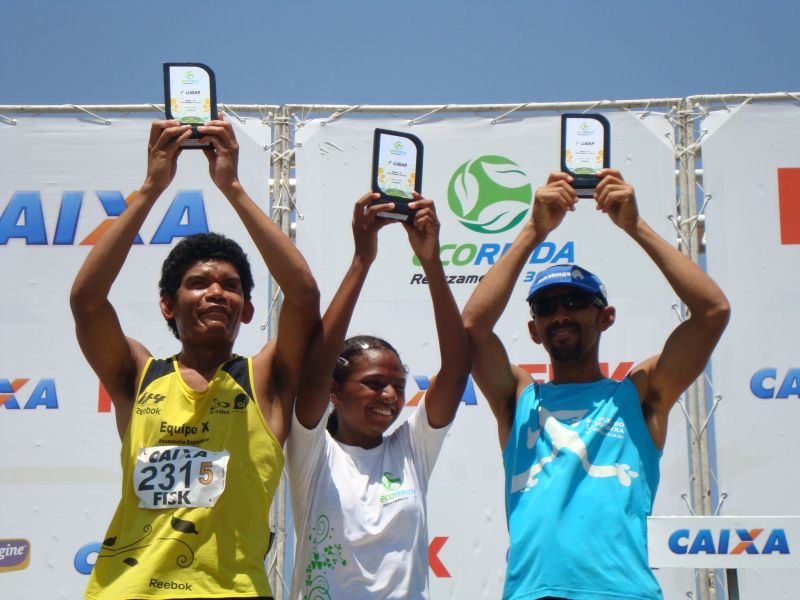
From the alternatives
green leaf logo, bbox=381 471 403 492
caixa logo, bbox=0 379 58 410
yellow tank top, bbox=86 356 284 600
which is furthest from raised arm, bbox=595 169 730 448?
caixa logo, bbox=0 379 58 410

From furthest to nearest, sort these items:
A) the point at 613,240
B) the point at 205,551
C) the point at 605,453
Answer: the point at 613,240 → the point at 605,453 → the point at 205,551

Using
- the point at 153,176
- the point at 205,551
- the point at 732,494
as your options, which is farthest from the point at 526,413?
the point at 732,494

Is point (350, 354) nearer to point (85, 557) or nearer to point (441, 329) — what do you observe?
point (441, 329)

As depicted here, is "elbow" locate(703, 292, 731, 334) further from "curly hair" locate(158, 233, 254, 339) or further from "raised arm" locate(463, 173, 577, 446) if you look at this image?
"curly hair" locate(158, 233, 254, 339)

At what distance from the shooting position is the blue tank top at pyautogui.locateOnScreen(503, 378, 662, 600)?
2.18 metres

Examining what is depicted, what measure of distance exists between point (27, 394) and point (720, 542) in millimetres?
2932

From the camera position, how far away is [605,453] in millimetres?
2318

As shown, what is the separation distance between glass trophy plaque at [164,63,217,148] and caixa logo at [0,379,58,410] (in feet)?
6.16

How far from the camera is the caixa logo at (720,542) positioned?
211 cm

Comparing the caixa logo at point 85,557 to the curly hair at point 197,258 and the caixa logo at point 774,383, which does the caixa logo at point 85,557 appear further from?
the caixa logo at point 774,383

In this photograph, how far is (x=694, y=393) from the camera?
3787 mm

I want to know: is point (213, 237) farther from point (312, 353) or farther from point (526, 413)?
point (526, 413)

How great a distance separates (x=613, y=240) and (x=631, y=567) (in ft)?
6.63

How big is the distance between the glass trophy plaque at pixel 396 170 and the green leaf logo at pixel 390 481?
0.73m
